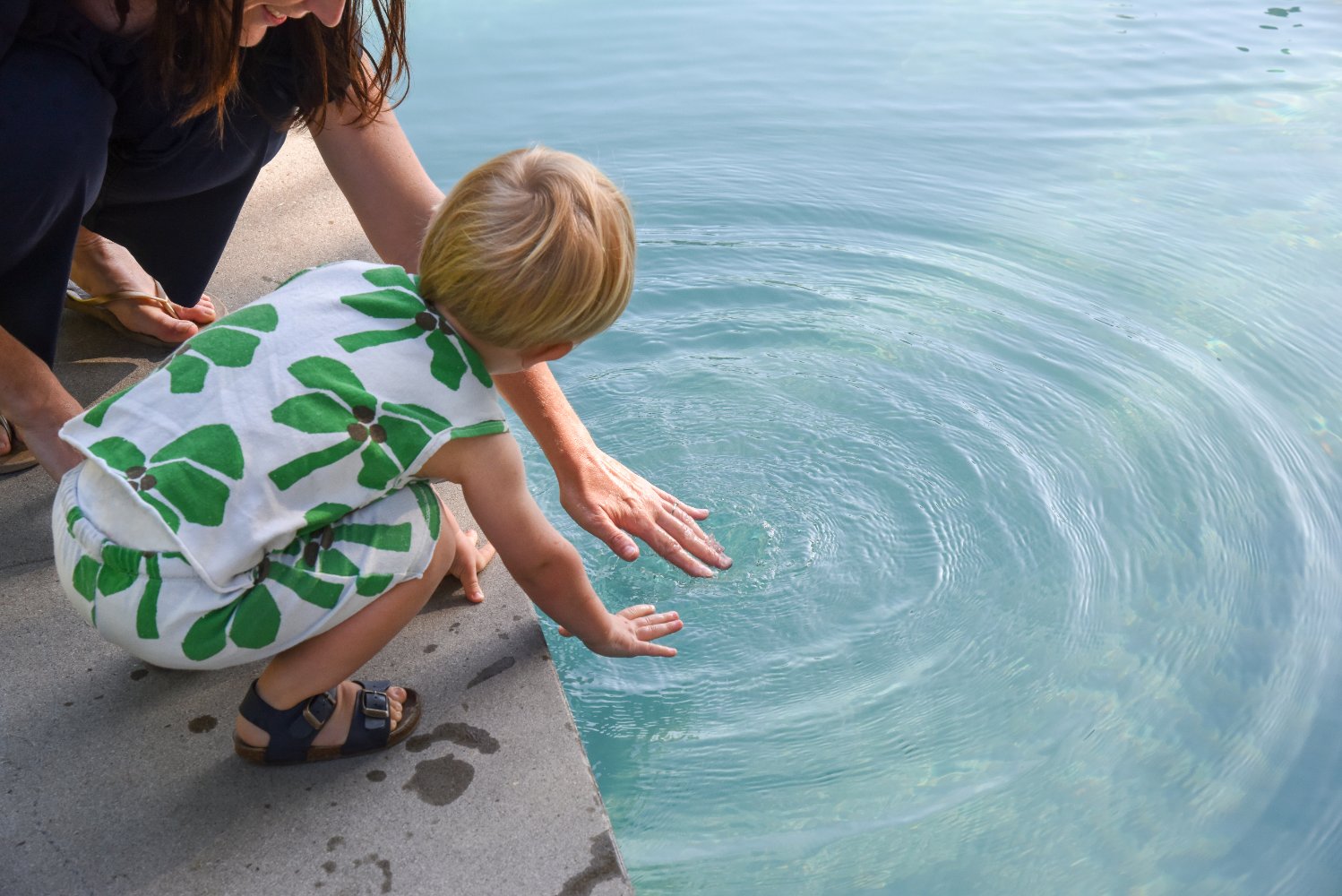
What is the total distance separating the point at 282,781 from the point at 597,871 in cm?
41

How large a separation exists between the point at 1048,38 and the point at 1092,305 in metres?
2.62

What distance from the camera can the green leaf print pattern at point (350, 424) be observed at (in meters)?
1.27

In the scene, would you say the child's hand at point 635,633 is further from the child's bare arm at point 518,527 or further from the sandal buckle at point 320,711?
the sandal buckle at point 320,711

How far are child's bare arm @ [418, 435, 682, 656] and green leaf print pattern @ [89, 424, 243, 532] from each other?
0.73 feet

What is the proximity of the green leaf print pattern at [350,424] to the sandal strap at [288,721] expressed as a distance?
29 cm

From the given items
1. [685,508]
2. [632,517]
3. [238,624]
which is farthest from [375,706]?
[685,508]

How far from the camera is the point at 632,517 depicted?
189 cm

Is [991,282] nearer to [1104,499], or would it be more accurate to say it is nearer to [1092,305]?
[1092,305]

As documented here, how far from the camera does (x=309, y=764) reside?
1442 millimetres

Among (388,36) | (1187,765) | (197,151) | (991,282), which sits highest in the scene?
(388,36)

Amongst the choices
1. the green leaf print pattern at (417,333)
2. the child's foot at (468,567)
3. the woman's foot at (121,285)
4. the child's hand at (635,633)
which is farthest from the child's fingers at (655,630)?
the woman's foot at (121,285)

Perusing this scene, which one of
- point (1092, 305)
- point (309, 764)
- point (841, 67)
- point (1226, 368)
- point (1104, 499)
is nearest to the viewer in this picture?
point (309, 764)

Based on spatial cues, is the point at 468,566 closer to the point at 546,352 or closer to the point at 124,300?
the point at 546,352

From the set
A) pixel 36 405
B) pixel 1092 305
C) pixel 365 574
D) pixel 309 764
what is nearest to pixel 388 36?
pixel 36 405
